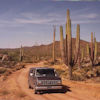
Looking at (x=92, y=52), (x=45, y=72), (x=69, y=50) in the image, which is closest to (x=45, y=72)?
(x=45, y=72)

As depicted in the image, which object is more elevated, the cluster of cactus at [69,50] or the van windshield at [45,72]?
the cluster of cactus at [69,50]

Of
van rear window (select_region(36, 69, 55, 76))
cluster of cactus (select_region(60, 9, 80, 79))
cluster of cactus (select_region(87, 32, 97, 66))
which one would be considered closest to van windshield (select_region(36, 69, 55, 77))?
van rear window (select_region(36, 69, 55, 76))

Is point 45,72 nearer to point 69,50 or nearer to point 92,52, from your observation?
point 69,50

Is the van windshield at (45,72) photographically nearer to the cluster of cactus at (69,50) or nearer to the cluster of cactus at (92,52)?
the cluster of cactus at (69,50)

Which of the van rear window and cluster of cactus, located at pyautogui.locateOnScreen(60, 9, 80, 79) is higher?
cluster of cactus, located at pyautogui.locateOnScreen(60, 9, 80, 79)

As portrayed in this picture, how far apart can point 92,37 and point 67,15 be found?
12315mm

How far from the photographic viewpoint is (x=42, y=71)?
12836 millimetres

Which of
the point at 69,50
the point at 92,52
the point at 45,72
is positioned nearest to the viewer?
the point at 45,72

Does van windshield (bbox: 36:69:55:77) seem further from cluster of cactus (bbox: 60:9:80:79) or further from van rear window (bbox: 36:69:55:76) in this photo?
cluster of cactus (bbox: 60:9:80:79)

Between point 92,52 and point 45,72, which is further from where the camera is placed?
point 92,52

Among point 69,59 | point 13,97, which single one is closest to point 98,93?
point 13,97

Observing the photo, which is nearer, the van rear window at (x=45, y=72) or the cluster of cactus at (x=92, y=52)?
the van rear window at (x=45, y=72)

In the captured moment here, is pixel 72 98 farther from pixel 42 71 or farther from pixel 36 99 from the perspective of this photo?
pixel 42 71

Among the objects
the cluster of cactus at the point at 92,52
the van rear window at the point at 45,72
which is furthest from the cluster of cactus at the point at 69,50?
the cluster of cactus at the point at 92,52
